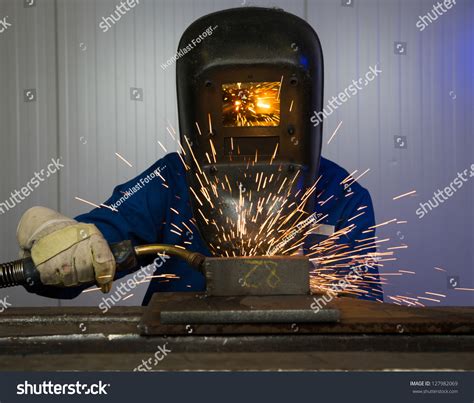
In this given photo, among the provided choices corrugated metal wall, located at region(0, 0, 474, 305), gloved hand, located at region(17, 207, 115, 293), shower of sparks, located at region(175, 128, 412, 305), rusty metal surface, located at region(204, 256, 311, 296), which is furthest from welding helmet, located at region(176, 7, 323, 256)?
corrugated metal wall, located at region(0, 0, 474, 305)

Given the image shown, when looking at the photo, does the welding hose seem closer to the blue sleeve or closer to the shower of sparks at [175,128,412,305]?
the shower of sparks at [175,128,412,305]

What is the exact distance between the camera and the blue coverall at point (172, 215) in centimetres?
198

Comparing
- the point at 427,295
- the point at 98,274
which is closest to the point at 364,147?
the point at 427,295

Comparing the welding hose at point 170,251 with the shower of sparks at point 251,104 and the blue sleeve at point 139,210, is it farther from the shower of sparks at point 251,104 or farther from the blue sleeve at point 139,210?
the blue sleeve at point 139,210

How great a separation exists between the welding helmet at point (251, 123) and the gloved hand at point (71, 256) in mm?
258

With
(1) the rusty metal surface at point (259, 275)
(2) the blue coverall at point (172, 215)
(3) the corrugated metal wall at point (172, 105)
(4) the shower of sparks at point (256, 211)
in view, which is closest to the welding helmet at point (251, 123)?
(4) the shower of sparks at point (256, 211)

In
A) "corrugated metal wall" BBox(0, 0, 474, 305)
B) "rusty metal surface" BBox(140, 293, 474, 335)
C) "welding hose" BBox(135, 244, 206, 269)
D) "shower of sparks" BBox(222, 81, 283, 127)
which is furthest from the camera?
"corrugated metal wall" BBox(0, 0, 474, 305)

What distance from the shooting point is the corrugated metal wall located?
360 centimetres

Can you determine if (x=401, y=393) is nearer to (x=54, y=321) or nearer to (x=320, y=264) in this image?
(x=54, y=321)

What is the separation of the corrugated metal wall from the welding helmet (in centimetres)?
209

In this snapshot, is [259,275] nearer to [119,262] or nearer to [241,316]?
[241,316]

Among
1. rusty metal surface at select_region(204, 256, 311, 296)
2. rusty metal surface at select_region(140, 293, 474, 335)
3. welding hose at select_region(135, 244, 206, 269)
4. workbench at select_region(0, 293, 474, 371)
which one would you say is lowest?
workbench at select_region(0, 293, 474, 371)

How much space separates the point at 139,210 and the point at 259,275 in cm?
83

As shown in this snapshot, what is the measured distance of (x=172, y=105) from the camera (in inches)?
142
